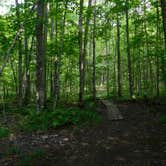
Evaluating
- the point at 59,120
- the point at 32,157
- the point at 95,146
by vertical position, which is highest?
the point at 59,120

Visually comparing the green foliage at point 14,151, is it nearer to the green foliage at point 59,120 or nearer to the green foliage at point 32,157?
the green foliage at point 32,157

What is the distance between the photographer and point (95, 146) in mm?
7930

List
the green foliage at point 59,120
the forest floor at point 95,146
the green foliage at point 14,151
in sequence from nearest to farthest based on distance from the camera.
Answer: the forest floor at point 95,146, the green foliage at point 14,151, the green foliage at point 59,120

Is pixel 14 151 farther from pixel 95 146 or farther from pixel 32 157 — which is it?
pixel 95 146

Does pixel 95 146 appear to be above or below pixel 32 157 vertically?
above

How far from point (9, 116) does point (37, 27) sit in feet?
16.6

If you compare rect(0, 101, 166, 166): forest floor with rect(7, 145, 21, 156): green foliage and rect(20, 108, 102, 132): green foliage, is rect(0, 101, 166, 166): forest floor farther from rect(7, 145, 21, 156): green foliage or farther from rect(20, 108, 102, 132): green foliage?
rect(20, 108, 102, 132): green foliage

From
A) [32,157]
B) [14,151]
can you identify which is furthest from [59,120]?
[32,157]

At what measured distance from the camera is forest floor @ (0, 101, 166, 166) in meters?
6.88

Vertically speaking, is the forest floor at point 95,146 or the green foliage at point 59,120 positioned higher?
the green foliage at point 59,120

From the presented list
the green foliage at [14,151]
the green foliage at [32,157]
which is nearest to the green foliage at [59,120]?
the green foliage at [14,151]

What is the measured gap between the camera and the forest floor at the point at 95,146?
6.88 metres

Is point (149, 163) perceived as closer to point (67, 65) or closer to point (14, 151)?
point (14, 151)

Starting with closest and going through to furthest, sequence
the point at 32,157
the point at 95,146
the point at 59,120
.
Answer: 1. the point at 32,157
2. the point at 95,146
3. the point at 59,120
